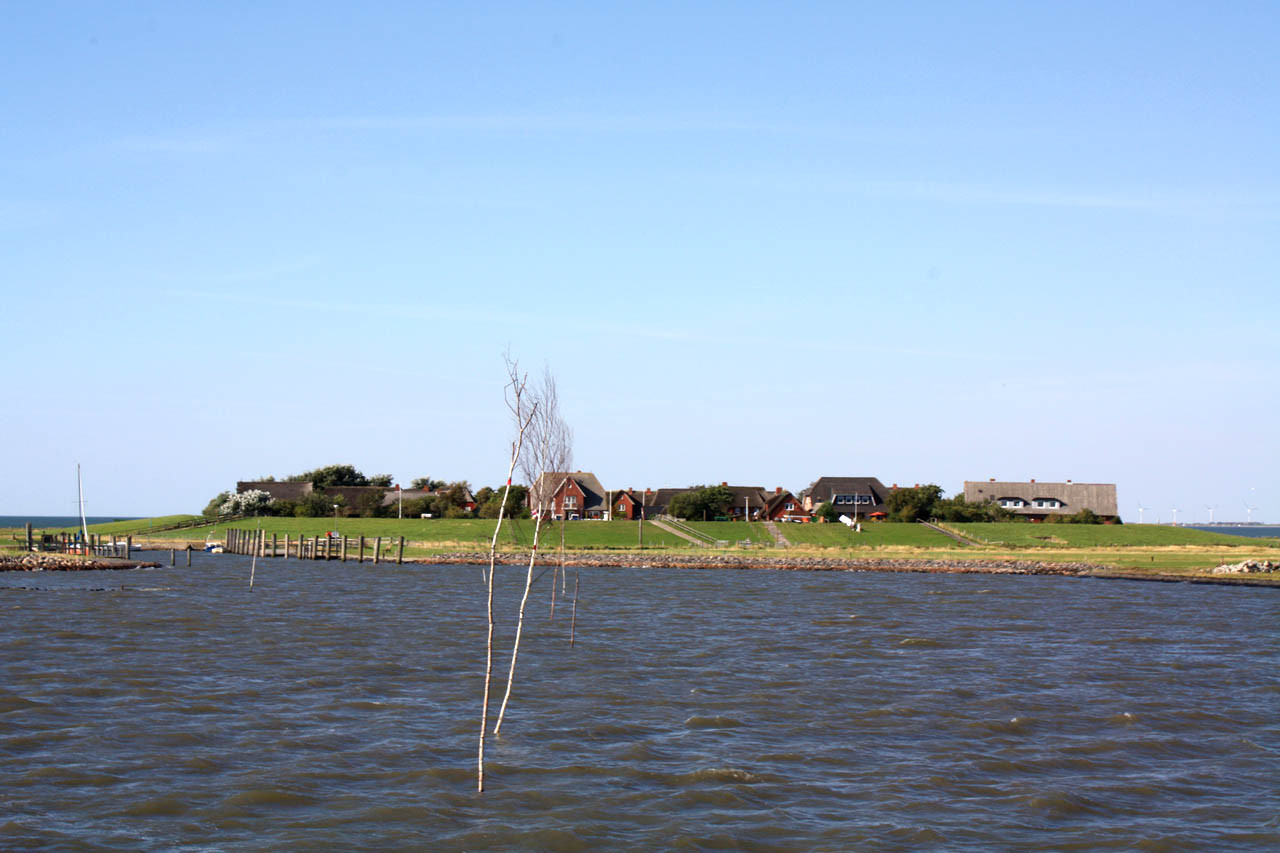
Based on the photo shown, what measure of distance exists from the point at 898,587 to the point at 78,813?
45408 mm

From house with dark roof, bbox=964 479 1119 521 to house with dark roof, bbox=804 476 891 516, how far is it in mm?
9568

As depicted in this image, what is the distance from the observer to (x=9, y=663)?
25.1m

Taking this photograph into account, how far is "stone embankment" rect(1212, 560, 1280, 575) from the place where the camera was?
57.9 m

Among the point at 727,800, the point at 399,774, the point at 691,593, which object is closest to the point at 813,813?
the point at 727,800

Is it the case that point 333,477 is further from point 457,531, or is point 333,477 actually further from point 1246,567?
point 1246,567

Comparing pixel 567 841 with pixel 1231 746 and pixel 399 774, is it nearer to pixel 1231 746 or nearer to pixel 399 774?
pixel 399 774

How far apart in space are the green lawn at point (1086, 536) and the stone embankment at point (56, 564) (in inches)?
2461

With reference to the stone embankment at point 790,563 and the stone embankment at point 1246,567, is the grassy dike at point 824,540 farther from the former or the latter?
the stone embankment at point 1246,567

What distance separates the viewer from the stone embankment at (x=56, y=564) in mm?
58312

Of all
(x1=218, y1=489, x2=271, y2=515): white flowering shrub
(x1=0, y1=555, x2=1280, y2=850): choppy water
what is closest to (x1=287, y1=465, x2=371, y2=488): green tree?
(x1=218, y1=489, x2=271, y2=515): white flowering shrub

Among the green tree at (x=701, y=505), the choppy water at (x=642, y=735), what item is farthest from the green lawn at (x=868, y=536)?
the choppy water at (x=642, y=735)

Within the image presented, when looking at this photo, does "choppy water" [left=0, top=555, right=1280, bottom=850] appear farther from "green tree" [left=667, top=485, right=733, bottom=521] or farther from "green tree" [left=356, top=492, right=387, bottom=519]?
"green tree" [left=356, top=492, right=387, bottom=519]

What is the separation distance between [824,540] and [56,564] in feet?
179

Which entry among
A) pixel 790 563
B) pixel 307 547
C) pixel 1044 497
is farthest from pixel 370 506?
pixel 1044 497
